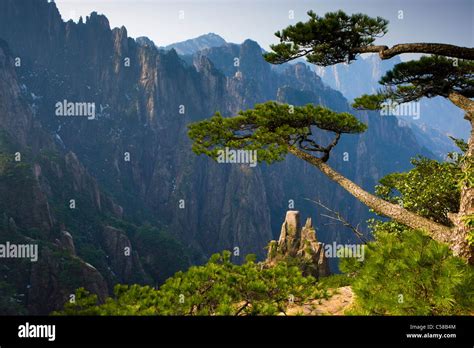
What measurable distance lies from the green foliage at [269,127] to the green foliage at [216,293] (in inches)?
158

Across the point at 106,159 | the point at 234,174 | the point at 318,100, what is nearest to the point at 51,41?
the point at 106,159

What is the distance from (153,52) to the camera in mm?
115938

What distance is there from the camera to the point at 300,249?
32719mm

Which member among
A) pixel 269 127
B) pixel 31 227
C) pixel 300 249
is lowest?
pixel 300 249

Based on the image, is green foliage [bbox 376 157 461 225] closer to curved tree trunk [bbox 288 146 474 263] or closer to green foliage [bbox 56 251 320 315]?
curved tree trunk [bbox 288 146 474 263]

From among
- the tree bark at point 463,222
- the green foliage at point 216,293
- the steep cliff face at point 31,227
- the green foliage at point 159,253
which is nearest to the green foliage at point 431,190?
the tree bark at point 463,222

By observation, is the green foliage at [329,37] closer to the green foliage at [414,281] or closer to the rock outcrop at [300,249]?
the green foliage at [414,281]

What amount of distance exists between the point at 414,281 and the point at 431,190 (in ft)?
23.1

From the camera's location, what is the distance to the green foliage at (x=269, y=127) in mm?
9711

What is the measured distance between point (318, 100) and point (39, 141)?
132 metres

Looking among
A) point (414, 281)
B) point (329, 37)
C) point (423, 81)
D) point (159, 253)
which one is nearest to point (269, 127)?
point (329, 37)

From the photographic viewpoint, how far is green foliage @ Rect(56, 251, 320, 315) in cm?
548

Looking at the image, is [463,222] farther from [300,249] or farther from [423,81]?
[300,249]
